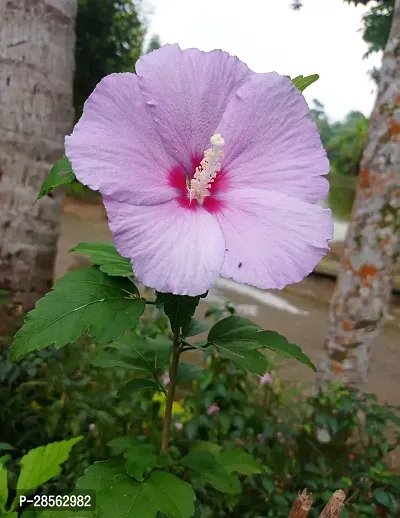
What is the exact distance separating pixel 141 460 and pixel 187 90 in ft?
1.89

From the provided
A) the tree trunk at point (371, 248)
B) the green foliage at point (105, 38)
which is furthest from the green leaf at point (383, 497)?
the green foliage at point (105, 38)

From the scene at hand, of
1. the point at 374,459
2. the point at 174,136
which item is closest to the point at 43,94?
the point at 174,136

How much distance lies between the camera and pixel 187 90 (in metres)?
0.62

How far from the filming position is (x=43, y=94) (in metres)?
2.05

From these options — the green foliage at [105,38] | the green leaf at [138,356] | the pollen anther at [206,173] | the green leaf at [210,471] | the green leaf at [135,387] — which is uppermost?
the green foliage at [105,38]

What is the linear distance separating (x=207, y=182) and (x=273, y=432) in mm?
1485

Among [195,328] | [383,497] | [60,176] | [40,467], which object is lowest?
[383,497]

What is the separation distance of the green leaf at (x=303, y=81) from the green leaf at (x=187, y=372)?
59 centimetres

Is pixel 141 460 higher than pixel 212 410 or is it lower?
higher

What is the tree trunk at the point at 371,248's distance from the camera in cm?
237

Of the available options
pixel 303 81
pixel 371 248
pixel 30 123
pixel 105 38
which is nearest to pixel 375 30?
pixel 105 38

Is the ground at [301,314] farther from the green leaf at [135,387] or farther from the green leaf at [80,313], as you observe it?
the green leaf at [80,313]

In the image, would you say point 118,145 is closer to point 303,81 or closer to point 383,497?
point 303,81

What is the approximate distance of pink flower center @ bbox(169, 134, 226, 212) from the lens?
2.04 ft
